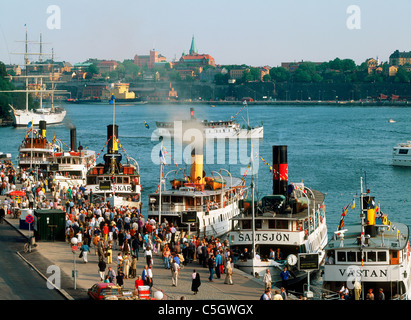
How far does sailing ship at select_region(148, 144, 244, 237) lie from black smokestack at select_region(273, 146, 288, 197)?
10.1 ft

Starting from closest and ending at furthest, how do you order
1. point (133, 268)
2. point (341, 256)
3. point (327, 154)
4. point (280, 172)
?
point (133, 268)
point (341, 256)
point (280, 172)
point (327, 154)

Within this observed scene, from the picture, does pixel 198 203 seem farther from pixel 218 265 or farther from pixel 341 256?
pixel 341 256

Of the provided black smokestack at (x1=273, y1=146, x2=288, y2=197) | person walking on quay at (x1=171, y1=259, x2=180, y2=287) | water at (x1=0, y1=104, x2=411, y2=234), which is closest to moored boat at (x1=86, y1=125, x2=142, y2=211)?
black smokestack at (x1=273, y1=146, x2=288, y2=197)

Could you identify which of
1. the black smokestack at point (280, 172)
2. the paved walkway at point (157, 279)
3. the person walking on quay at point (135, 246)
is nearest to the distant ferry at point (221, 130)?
the black smokestack at point (280, 172)

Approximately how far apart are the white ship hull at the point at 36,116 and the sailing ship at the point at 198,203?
9675 cm

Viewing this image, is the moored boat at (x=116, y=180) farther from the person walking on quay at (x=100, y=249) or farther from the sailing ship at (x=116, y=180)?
the person walking on quay at (x=100, y=249)

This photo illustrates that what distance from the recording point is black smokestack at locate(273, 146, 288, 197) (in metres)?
32.4

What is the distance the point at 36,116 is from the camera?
133 m

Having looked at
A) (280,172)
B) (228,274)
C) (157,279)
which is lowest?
(157,279)

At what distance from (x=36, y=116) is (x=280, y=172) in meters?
105

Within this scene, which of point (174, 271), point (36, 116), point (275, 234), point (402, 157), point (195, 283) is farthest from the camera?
point (36, 116)

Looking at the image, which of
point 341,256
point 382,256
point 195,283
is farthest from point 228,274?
point 382,256

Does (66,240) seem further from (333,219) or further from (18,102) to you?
(18,102)
